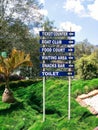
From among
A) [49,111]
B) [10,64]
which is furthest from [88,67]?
[49,111]

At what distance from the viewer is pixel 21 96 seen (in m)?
18.1

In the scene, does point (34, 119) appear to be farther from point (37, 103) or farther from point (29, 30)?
point (29, 30)

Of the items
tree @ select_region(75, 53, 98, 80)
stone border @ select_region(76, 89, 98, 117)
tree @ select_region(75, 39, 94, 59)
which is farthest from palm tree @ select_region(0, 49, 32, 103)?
tree @ select_region(75, 39, 94, 59)

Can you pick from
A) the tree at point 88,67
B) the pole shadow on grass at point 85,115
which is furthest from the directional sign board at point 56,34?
the tree at point 88,67

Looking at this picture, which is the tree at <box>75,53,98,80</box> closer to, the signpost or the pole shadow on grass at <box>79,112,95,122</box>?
the pole shadow on grass at <box>79,112,95,122</box>

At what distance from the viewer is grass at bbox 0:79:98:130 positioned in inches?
545

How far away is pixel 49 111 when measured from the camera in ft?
51.7

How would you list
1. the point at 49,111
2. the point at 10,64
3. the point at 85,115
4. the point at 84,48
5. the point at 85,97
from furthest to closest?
the point at 84,48
the point at 85,97
the point at 10,64
the point at 49,111
the point at 85,115

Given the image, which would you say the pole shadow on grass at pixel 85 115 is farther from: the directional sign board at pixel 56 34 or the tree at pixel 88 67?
the tree at pixel 88 67

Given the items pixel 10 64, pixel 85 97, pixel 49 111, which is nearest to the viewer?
pixel 49 111

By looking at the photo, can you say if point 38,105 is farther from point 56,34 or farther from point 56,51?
point 56,34

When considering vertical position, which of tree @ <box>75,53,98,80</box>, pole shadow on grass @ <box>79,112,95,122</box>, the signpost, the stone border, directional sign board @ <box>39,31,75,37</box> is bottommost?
pole shadow on grass @ <box>79,112,95,122</box>

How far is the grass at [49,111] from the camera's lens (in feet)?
45.4

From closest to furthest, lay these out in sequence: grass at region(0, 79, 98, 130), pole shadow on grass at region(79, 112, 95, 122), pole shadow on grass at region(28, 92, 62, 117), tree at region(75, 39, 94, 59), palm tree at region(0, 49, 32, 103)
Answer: grass at region(0, 79, 98, 130), pole shadow on grass at region(79, 112, 95, 122), pole shadow on grass at region(28, 92, 62, 117), palm tree at region(0, 49, 32, 103), tree at region(75, 39, 94, 59)
